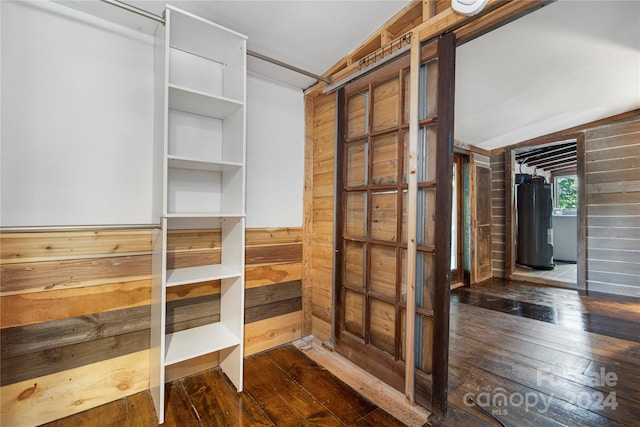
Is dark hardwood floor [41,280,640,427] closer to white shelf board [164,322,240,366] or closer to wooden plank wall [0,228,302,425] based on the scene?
wooden plank wall [0,228,302,425]

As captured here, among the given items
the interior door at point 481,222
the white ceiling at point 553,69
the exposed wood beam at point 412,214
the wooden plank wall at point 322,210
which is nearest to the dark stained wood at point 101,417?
the wooden plank wall at point 322,210

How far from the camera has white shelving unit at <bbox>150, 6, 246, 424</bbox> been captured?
1.53 metres

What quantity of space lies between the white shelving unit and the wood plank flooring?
0.09 m

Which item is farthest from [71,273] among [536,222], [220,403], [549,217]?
[549,217]

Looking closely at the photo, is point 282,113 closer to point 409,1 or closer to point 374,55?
point 374,55

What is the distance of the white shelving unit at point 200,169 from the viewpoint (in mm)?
1533

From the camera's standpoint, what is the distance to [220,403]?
164 cm

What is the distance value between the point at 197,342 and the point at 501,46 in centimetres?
302

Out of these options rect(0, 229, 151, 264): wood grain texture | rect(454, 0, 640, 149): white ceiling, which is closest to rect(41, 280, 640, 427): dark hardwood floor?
rect(0, 229, 151, 264): wood grain texture

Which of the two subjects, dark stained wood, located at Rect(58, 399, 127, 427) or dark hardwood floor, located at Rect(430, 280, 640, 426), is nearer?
dark stained wood, located at Rect(58, 399, 127, 427)

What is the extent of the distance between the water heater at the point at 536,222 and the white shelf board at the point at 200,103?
559 centimetres

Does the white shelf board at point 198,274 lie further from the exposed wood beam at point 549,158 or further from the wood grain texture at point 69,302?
the exposed wood beam at point 549,158

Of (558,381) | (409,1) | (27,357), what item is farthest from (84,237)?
(558,381)

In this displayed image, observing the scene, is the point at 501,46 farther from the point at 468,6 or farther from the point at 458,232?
the point at 458,232
